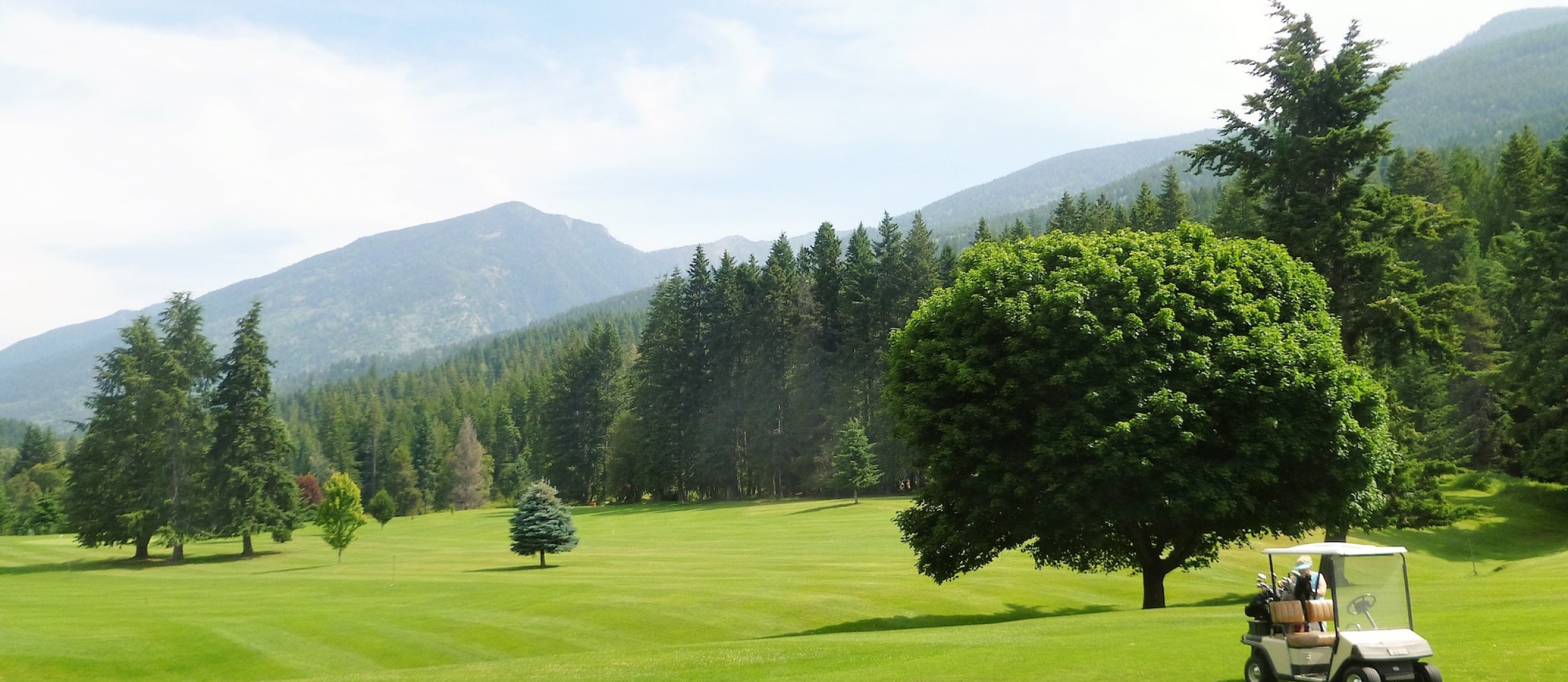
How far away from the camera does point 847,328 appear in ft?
312

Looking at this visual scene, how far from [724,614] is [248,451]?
5276 cm

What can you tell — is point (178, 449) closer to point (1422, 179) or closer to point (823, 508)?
point (823, 508)

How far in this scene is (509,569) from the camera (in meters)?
55.0

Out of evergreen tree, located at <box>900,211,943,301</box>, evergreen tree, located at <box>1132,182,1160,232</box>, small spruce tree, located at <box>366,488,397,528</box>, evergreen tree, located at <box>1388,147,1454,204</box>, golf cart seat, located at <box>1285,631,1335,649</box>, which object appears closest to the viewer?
golf cart seat, located at <box>1285,631,1335,649</box>

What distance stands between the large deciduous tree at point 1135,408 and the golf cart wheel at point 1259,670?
1320cm

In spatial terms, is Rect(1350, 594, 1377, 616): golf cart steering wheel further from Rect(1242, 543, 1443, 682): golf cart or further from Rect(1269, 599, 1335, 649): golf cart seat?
Rect(1269, 599, 1335, 649): golf cart seat

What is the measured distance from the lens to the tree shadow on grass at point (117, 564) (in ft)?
214

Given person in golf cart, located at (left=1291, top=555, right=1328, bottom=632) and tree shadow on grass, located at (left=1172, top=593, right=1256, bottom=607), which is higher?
person in golf cart, located at (left=1291, top=555, right=1328, bottom=632)

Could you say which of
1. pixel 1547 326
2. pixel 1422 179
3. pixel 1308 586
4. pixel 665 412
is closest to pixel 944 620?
pixel 1308 586

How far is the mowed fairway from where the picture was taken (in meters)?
19.5

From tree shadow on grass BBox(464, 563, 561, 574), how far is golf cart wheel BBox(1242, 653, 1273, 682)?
4305cm

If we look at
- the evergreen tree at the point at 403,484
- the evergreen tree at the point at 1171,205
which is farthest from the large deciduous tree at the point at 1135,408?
the evergreen tree at the point at 403,484

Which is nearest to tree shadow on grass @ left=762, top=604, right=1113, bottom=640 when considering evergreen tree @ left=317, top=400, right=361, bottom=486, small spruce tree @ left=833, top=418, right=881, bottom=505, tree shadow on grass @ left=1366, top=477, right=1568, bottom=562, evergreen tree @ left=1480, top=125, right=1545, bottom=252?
tree shadow on grass @ left=1366, top=477, right=1568, bottom=562

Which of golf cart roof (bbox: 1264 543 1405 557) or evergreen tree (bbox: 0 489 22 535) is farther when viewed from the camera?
evergreen tree (bbox: 0 489 22 535)
